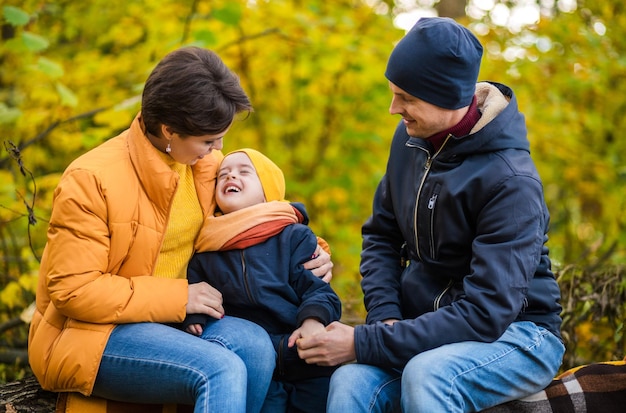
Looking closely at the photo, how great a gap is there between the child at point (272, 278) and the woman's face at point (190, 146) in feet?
0.76

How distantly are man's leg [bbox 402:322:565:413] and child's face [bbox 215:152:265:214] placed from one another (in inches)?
35.8

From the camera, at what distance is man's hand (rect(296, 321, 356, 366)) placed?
7.81 feet

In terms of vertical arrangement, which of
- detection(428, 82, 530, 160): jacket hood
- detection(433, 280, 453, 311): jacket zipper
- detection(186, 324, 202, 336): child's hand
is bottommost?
detection(186, 324, 202, 336): child's hand

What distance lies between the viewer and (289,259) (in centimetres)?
268

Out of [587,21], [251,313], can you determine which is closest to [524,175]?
[251,313]

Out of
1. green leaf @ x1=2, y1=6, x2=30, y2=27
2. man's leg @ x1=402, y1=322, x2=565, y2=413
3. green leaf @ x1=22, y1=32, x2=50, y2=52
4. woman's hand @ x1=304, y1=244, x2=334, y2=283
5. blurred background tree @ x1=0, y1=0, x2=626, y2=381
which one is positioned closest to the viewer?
man's leg @ x1=402, y1=322, x2=565, y2=413

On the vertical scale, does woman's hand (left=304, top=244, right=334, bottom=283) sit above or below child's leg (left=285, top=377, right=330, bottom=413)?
above

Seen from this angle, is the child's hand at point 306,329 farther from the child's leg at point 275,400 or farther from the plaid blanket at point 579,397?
the plaid blanket at point 579,397

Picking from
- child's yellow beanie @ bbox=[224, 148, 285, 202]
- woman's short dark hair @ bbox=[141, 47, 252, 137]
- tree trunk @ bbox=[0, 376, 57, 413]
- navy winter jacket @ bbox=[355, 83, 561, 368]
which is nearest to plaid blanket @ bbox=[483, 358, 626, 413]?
navy winter jacket @ bbox=[355, 83, 561, 368]

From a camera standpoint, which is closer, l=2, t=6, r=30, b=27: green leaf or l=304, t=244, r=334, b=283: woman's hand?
l=304, t=244, r=334, b=283: woman's hand

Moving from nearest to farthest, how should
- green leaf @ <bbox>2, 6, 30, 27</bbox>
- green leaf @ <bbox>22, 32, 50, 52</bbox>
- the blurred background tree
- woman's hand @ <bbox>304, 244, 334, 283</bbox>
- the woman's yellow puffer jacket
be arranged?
1. the woman's yellow puffer jacket
2. woman's hand @ <bbox>304, 244, 334, 283</bbox>
3. green leaf @ <bbox>2, 6, 30, 27</bbox>
4. green leaf @ <bbox>22, 32, 50, 52</bbox>
5. the blurred background tree

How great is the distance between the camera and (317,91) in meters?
6.19

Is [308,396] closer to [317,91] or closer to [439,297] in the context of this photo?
[439,297]

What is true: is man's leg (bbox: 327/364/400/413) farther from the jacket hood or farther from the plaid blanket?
the jacket hood
